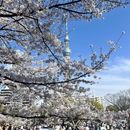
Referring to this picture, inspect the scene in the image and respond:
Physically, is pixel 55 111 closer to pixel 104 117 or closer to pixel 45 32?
pixel 104 117

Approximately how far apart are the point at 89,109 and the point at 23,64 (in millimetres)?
1743

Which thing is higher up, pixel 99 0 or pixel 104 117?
pixel 99 0

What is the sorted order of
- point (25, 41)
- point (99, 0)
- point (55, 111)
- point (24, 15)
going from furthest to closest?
point (55, 111) → point (25, 41) → point (99, 0) → point (24, 15)

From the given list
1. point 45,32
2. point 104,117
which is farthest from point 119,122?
point 45,32

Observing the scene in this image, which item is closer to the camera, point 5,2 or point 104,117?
point 5,2

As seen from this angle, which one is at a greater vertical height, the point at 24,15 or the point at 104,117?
the point at 24,15

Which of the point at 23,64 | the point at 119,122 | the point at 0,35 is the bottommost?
the point at 119,122

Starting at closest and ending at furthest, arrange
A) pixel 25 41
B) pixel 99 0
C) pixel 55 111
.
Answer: pixel 99 0 → pixel 25 41 → pixel 55 111

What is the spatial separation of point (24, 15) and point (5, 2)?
0.34 metres

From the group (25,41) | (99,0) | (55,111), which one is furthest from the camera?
(55,111)

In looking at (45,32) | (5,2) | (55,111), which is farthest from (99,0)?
(55,111)

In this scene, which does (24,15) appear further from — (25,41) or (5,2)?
(25,41)

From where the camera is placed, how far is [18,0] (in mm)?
5707

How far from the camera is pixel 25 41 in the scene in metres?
7.40
